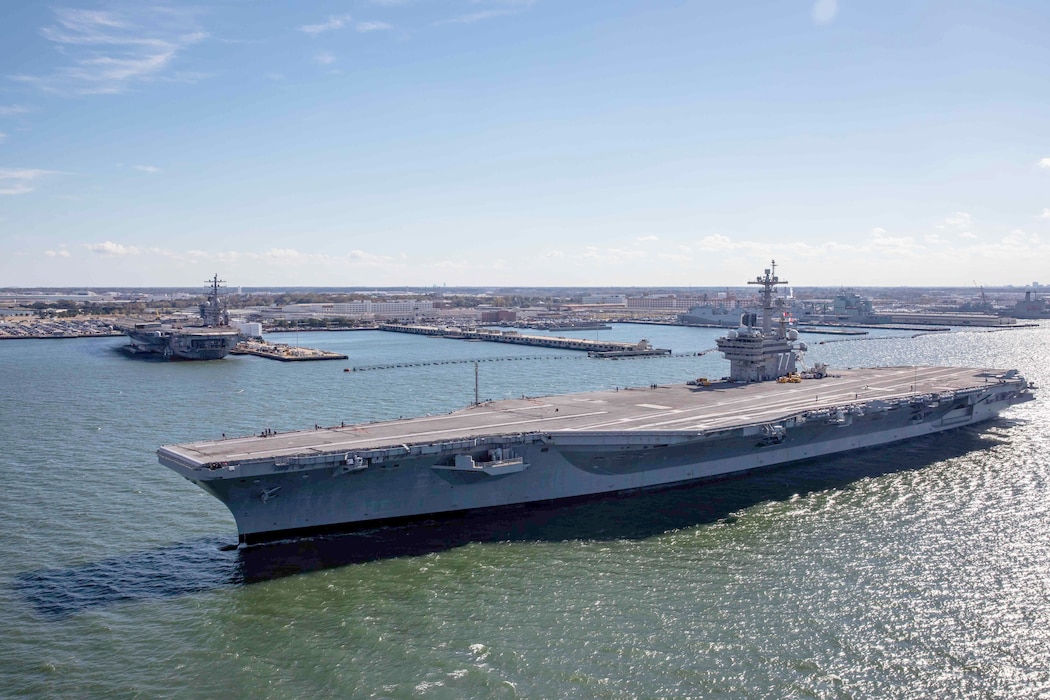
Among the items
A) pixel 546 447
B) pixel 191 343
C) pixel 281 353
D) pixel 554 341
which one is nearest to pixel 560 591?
pixel 546 447

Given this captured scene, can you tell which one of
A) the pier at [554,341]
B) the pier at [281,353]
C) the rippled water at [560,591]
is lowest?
the rippled water at [560,591]

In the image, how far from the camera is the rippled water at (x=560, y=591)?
40.6 ft

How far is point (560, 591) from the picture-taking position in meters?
15.5

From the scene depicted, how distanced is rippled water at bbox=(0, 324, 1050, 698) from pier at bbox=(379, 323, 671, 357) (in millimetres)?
38029

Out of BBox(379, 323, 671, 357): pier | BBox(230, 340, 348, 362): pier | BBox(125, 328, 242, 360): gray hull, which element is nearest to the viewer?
BBox(125, 328, 242, 360): gray hull

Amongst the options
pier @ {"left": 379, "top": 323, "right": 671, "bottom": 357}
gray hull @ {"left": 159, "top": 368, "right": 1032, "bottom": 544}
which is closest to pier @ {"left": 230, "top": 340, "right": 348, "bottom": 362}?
pier @ {"left": 379, "top": 323, "right": 671, "bottom": 357}

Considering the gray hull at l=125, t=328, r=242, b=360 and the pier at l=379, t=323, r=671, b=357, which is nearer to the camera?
the gray hull at l=125, t=328, r=242, b=360

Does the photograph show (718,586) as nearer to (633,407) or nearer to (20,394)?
(633,407)

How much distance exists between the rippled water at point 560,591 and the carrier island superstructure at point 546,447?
2.22 feet

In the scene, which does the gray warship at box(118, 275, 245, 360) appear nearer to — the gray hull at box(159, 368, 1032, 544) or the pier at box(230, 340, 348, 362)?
the pier at box(230, 340, 348, 362)

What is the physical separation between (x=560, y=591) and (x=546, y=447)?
5333 millimetres

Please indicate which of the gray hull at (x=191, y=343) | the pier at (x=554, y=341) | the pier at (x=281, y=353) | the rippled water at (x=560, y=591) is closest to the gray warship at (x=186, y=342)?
the gray hull at (x=191, y=343)

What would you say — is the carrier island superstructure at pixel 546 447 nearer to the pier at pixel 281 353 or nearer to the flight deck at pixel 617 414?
the flight deck at pixel 617 414

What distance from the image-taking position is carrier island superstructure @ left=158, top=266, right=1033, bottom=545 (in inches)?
693
